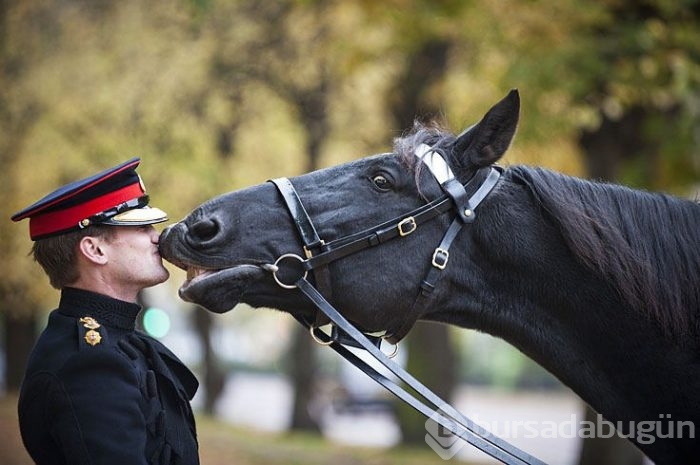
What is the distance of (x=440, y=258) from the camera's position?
11.3ft

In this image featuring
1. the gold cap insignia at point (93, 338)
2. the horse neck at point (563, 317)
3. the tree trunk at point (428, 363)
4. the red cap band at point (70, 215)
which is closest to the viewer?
the gold cap insignia at point (93, 338)

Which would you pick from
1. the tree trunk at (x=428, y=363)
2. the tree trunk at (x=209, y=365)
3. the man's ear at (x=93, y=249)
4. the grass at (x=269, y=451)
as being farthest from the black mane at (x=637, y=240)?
the tree trunk at (x=209, y=365)

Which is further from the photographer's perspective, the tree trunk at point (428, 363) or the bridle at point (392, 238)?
the tree trunk at point (428, 363)

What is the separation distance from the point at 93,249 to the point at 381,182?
1158mm

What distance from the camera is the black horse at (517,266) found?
11.0 ft

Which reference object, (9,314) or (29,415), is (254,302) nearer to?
(29,415)

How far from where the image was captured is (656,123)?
10.2m

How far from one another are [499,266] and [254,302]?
992mm

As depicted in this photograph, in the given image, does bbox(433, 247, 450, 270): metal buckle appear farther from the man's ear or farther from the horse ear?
the man's ear

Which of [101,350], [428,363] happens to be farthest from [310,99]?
[101,350]

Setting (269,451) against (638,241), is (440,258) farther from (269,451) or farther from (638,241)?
(269,451)

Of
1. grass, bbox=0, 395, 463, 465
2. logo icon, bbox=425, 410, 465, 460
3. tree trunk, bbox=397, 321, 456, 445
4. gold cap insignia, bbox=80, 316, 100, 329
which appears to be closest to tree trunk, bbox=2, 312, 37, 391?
grass, bbox=0, 395, 463, 465

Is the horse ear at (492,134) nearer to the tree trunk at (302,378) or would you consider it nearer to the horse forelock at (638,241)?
the horse forelock at (638,241)

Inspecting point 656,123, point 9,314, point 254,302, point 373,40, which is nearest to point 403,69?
point 373,40
